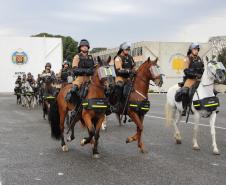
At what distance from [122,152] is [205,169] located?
8.34 ft

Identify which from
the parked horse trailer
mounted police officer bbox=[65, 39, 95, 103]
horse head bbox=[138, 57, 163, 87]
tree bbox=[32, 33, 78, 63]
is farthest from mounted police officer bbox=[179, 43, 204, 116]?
tree bbox=[32, 33, 78, 63]

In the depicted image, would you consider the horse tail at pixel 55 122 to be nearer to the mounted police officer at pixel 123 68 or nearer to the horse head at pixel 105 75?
the mounted police officer at pixel 123 68

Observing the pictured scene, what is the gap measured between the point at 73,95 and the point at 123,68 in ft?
5.48

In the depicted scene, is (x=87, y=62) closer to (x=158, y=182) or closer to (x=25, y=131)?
(x=158, y=182)

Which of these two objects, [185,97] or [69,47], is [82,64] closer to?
[185,97]

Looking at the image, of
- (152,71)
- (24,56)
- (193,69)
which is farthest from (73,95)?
(24,56)

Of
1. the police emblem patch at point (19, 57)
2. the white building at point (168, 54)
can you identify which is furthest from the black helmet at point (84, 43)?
the white building at point (168, 54)

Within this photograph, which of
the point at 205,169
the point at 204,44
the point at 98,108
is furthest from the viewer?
the point at 204,44

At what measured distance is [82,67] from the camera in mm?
10211

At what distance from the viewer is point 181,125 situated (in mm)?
16375

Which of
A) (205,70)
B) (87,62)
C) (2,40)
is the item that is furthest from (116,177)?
(2,40)

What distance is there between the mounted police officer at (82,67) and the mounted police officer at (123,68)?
3.16ft

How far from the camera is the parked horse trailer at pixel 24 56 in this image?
5562 centimetres

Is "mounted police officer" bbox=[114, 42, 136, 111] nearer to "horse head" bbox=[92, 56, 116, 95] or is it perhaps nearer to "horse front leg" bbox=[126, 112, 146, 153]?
"horse front leg" bbox=[126, 112, 146, 153]
